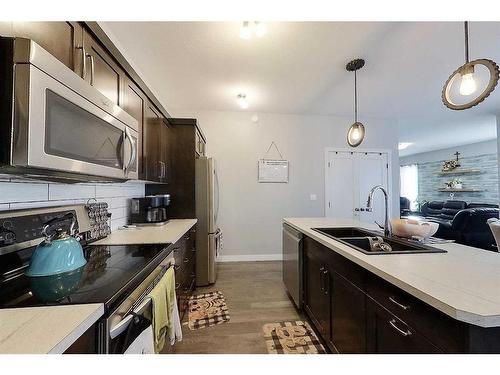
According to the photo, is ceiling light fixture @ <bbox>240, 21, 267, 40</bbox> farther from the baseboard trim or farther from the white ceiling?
the baseboard trim

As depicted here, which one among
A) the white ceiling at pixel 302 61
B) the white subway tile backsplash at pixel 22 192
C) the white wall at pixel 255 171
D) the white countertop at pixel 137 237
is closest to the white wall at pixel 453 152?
the white ceiling at pixel 302 61

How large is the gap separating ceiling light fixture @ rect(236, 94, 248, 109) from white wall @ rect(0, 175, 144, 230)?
80.7 inches

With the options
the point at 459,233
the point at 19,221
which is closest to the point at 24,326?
the point at 19,221

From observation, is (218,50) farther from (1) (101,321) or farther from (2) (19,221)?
(1) (101,321)

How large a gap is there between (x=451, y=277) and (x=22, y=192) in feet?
6.63

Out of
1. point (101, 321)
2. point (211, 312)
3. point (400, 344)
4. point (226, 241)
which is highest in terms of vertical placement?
point (101, 321)

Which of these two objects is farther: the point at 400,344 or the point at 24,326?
the point at 400,344

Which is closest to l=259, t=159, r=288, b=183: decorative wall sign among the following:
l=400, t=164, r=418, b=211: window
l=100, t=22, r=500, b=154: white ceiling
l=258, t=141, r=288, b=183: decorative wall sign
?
l=258, t=141, r=288, b=183: decorative wall sign

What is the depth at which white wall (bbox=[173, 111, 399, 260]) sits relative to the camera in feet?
13.0

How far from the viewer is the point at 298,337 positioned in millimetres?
1812

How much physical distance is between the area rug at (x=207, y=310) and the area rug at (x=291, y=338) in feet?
1.52

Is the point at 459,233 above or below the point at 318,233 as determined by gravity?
below

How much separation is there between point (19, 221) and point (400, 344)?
5.82 feet

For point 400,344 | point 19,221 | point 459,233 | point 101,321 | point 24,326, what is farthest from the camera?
point 459,233
